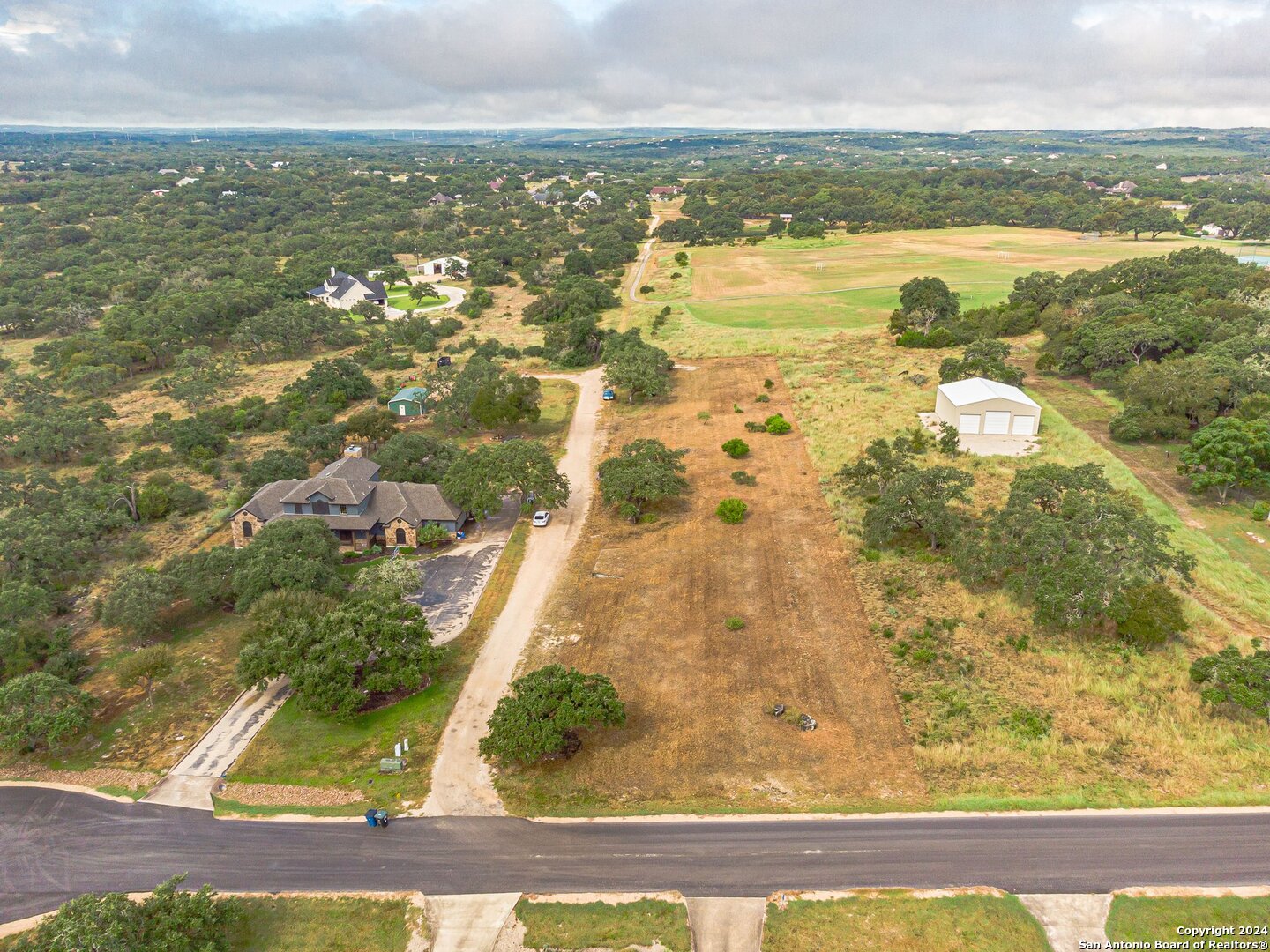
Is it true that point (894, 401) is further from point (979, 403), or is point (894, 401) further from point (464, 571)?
point (464, 571)

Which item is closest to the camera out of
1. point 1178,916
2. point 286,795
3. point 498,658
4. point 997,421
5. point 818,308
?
point 1178,916

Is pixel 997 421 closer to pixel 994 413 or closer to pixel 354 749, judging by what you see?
pixel 994 413

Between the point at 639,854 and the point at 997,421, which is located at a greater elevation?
the point at 997,421

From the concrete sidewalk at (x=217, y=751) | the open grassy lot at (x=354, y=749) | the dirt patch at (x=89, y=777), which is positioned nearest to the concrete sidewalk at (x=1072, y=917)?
the open grassy lot at (x=354, y=749)

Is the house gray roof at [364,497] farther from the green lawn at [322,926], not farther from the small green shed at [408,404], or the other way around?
the green lawn at [322,926]

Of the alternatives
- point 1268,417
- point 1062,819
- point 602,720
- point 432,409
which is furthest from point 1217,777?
point 432,409

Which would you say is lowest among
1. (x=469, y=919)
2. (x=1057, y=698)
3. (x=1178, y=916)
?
(x=469, y=919)

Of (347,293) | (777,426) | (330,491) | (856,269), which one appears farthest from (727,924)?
(856,269)
